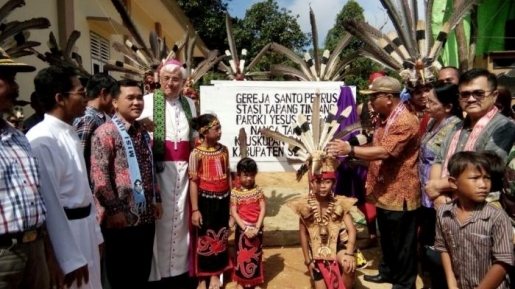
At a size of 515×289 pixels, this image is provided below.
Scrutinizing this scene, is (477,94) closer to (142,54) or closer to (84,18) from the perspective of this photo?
(142,54)

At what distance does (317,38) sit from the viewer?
934cm

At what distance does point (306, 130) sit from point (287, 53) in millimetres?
5472

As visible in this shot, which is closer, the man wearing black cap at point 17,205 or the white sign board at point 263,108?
the man wearing black cap at point 17,205

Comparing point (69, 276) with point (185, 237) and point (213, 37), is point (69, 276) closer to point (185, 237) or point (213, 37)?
point (185, 237)

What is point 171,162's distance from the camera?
12.8ft

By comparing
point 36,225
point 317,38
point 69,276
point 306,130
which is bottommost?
point 69,276

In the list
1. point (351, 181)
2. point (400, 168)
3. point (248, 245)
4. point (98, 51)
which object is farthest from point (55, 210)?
point (98, 51)

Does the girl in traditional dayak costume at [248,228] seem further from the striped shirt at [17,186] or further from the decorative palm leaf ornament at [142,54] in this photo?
the striped shirt at [17,186]

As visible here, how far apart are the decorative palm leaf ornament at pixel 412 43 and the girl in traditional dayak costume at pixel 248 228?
5.17 feet

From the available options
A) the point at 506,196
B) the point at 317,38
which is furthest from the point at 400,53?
the point at 317,38

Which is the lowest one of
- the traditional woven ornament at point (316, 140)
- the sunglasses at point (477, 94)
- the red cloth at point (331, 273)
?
the red cloth at point (331, 273)

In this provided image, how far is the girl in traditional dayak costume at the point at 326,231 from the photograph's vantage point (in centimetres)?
362

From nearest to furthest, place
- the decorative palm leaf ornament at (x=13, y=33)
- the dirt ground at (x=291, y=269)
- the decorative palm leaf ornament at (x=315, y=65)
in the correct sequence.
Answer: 1. the dirt ground at (x=291, y=269)
2. the decorative palm leaf ornament at (x=13, y=33)
3. the decorative palm leaf ornament at (x=315, y=65)

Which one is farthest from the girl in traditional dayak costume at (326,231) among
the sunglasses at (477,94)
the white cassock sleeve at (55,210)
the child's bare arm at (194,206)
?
the white cassock sleeve at (55,210)
